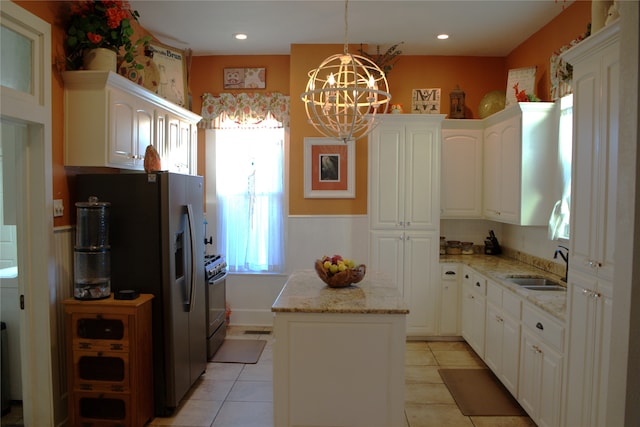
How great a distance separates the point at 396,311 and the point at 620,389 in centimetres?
147

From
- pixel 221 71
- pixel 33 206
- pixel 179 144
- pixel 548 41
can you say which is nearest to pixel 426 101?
pixel 548 41

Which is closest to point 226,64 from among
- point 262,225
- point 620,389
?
point 262,225

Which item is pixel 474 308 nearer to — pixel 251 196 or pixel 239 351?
pixel 239 351

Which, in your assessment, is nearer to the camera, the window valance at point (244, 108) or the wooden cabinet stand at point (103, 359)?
the wooden cabinet stand at point (103, 359)

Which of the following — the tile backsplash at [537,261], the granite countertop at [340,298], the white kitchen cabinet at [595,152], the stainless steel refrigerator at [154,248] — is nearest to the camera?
the white kitchen cabinet at [595,152]

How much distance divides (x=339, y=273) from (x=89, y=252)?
5.22 ft

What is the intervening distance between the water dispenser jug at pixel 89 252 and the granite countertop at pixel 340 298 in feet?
3.85

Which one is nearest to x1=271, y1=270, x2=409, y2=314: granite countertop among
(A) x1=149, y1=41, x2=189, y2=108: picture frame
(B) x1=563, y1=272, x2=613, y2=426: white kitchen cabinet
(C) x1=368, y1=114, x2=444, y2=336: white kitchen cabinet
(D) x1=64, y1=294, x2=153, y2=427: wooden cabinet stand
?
(B) x1=563, y1=272, x2=613, y2=426: white kitchen cabinet

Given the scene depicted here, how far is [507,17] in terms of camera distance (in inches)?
148

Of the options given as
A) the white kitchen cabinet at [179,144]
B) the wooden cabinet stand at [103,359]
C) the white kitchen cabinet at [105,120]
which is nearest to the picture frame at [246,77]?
the white kitchen cabinet at [179,144]

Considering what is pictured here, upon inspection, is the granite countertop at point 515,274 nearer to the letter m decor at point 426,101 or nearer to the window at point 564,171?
the window at point 564,171

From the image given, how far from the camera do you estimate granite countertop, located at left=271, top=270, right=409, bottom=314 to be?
7.82 ft

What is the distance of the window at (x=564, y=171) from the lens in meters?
3.11

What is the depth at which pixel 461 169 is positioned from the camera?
14.9 feet
